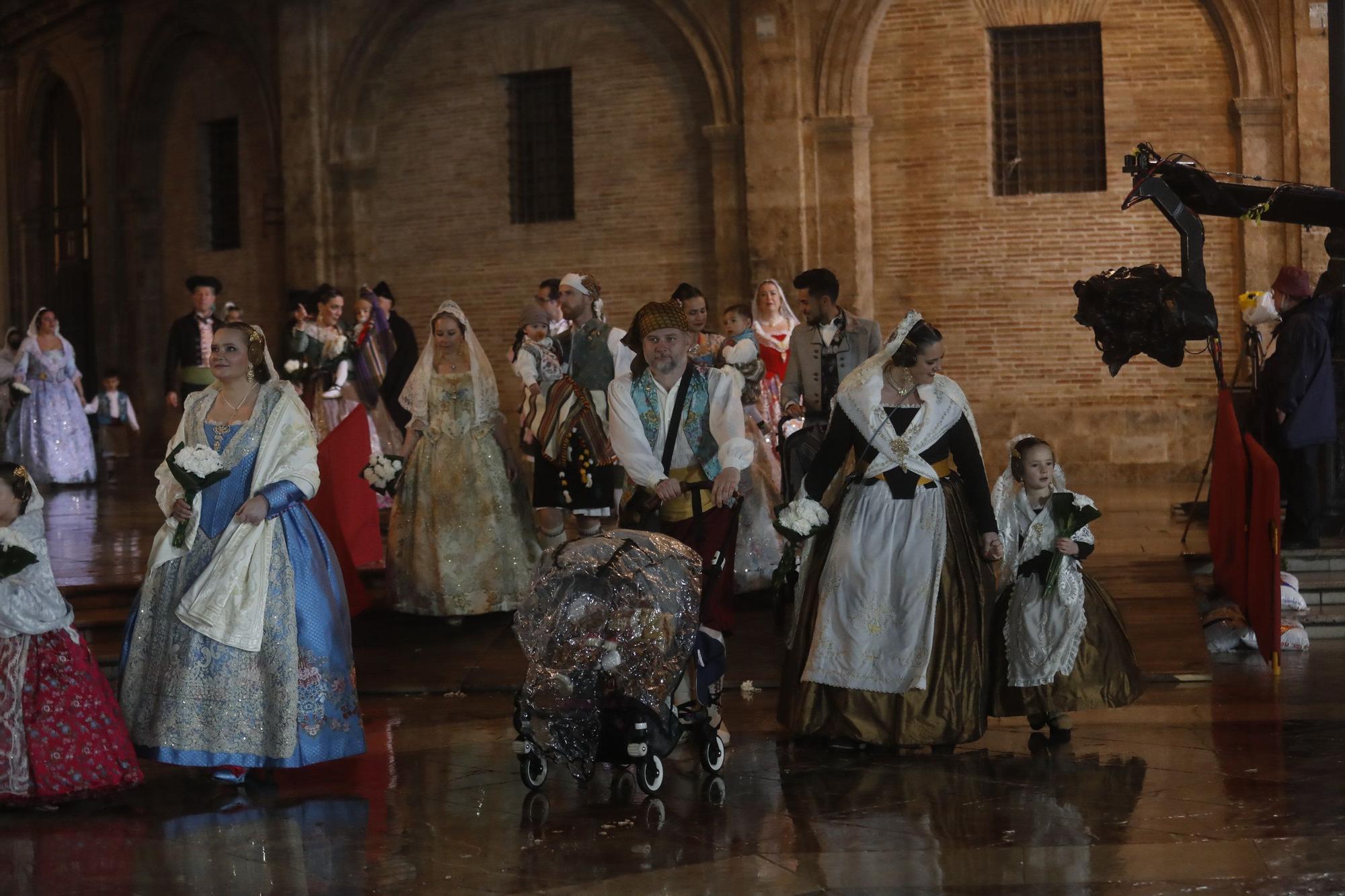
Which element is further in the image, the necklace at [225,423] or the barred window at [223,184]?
the barred window at [223,184]

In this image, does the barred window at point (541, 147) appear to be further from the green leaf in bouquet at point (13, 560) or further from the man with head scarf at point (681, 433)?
the green leaf in bouquet at point (13, 560)

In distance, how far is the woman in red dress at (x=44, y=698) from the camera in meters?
5.71

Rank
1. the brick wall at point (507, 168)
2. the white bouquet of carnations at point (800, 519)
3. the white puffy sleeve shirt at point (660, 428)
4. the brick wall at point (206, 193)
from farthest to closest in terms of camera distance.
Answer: the brick wall at point (206, 193) → the brick wall at point (507, 168) → the white puffy sleeve shirt at point (660, 428) → the white bouquet of carnations at point (800, 519)

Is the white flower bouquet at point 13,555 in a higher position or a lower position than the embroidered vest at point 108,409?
lower

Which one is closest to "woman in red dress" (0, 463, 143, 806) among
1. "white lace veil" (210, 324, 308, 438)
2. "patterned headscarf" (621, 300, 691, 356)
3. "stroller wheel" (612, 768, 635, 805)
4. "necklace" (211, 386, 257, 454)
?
"necklace" (211, 386, 257, 454)

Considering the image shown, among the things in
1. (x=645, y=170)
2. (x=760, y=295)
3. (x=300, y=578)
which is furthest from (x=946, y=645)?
(x=645, y=170)

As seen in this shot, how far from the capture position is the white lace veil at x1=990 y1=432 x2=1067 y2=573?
665 cm

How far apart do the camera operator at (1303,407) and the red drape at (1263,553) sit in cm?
131

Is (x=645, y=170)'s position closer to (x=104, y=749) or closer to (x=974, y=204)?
(x=974, y=204)

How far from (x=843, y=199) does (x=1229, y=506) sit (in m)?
7.06

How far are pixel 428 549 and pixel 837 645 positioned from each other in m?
3.50

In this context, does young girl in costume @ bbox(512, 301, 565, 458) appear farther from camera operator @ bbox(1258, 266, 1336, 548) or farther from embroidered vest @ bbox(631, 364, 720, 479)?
camera operator @ bbox(1258, 266, 1336, 548)

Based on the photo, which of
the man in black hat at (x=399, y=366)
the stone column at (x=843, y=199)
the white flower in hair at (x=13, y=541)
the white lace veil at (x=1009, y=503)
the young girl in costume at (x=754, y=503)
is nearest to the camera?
the white flower in hair at (x=13, y=541)

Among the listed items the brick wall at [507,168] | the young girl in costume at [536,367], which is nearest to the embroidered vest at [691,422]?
the young girl in costume at [536,367]
